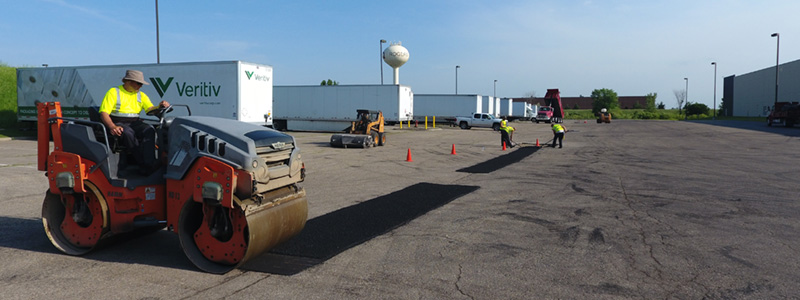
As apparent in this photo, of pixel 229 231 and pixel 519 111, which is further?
pixel 519 111

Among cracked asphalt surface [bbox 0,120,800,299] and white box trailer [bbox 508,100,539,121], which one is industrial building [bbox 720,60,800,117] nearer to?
white box trailer [bbox 508,100,539,121]

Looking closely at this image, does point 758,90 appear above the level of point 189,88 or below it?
above

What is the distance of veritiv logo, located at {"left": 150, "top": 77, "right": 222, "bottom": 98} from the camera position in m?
21.1

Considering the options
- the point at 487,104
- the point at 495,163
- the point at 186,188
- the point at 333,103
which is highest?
the point at 487,104

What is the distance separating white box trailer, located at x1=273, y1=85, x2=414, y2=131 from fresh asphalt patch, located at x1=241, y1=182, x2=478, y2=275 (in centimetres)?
2385

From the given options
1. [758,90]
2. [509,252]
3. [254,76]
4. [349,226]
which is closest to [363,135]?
[254,76]

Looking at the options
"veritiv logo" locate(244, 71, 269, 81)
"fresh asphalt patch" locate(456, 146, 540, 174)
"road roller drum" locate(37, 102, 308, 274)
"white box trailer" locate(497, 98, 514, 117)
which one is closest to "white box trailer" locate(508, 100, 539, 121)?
"white box trailer" locate(497, 98, 514, 117)

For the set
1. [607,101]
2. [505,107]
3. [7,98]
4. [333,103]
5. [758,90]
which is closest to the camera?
[333,103]

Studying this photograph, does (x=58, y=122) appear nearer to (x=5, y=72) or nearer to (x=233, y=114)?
(x=233, y=114)

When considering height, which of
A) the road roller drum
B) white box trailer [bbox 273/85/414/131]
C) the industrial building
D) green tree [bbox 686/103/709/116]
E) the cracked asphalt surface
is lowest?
the cracked asphalt surface

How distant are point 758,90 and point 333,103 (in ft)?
228

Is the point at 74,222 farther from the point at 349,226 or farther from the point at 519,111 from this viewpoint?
the point at 519,111

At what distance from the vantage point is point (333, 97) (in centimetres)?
3356

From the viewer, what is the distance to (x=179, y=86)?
21938mm
